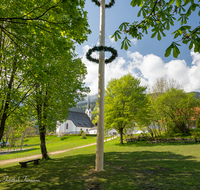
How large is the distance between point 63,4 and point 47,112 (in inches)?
358

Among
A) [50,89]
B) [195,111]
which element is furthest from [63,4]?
[195,111]

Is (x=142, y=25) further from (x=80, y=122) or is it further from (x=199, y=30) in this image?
(x=80, y=122)

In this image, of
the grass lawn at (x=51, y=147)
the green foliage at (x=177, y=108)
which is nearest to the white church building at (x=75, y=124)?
the grass lawn at (x=51, y=147)

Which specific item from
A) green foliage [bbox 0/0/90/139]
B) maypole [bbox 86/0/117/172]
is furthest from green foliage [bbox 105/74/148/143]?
maypole [bbox 86/0/117/172]

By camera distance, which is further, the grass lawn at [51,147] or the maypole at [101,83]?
the grass lawn at [51,147]

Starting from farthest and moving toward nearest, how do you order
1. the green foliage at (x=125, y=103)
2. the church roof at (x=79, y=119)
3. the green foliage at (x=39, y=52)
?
1. the church roof at (x=79, y=119)
2. the green foliage at (x=125, y=103)
3. the green foliage at (x=39, y=52)

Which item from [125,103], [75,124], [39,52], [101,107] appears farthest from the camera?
[75,124]

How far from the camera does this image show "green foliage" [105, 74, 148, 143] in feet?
67.1

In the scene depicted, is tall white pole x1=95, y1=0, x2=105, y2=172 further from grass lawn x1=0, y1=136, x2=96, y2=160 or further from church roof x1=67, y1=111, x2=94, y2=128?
church roof x1=67, y1=111, x2=94, y2=128

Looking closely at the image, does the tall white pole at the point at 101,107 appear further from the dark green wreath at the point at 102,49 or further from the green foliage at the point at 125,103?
the green foliage at the point at 125,103

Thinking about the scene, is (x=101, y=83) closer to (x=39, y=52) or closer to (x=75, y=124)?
(x=39, y=52)

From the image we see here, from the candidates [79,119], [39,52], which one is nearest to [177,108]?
[39,52]

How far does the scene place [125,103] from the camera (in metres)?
20.4

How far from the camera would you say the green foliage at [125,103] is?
20.5 meters
